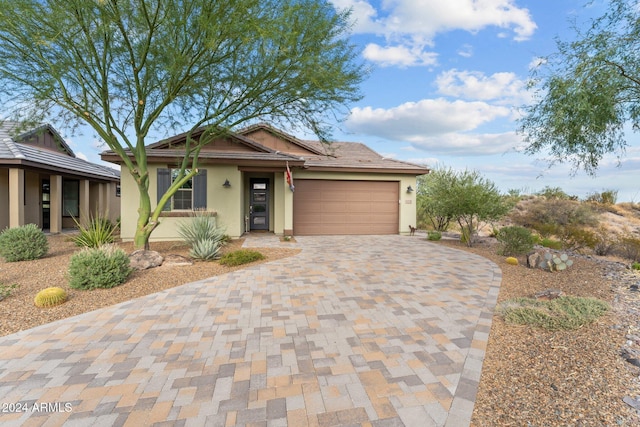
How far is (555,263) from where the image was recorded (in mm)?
6688

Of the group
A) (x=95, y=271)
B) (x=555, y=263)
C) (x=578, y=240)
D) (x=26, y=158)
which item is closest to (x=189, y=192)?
(x=26, y=158)

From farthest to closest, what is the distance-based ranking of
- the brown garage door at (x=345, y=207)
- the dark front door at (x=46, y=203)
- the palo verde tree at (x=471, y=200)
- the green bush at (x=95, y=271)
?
the dark front door at (x=46, y=203) → the brown garage door at (x=345, y=207) → the palo verde tree at (x=471, y=200) → the green bush at (x=95, y=271)

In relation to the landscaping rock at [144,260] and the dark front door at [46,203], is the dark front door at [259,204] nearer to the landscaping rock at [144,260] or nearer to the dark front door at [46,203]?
the landscaping rock at [144,260]

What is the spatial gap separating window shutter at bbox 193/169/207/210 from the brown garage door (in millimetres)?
3650

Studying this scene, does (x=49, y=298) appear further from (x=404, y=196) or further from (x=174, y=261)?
(x=404, y=196)

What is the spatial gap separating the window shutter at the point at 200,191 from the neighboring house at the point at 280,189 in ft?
0.11

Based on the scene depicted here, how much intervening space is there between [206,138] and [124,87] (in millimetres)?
2476

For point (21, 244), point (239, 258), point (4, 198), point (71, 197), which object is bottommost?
point (239, 258)

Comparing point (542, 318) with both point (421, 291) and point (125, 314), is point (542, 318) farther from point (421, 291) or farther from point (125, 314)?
point (125, 314)

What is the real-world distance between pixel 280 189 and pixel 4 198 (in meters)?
10.8

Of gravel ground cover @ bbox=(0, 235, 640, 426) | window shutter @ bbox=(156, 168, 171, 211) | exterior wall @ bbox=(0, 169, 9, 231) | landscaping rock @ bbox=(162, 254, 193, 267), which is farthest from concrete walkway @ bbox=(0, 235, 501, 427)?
exterior wall @ bbox=(0, 169, 9, 231)

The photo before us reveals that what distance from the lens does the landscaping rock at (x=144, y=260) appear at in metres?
6.64

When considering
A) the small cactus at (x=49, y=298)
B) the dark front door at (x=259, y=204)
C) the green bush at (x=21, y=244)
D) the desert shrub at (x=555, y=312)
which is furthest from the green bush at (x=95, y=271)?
the dark front door at (x=259, y=204)

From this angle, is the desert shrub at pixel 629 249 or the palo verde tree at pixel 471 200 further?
the palo verde tree at pixel 471 200
